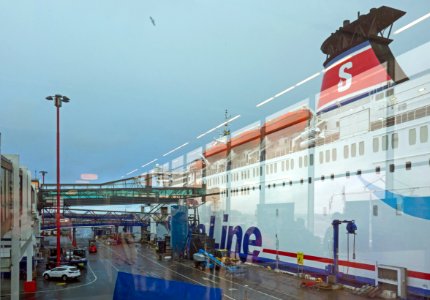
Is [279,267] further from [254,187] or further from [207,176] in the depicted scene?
[207,176]

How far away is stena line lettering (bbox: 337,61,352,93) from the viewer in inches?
342

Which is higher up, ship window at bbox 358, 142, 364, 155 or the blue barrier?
ship window at bbox 358, 142, 364, 155

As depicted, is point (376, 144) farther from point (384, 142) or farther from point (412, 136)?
point (412, 136)

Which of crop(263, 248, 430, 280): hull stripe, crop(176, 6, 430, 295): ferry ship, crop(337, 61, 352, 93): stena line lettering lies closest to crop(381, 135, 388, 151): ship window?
crop(176, 6, 430, 295): ferry ship

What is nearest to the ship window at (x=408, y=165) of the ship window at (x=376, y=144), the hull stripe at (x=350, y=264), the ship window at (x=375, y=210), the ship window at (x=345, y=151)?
the ship window at (x=376, y=144)

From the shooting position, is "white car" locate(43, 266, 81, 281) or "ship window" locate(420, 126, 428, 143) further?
"white car" locate(43, 266, 81, 281)

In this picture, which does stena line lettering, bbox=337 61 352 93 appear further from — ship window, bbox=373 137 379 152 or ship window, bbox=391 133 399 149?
ship window, bbox=391 133 399 149

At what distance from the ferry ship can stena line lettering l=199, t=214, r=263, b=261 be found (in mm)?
49

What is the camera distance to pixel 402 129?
7.04 m

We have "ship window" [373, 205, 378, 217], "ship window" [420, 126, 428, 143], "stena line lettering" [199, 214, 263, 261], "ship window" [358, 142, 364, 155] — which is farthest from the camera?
"stena line lettering" [199, 214, 263, 261]

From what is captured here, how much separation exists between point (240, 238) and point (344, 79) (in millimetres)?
5845

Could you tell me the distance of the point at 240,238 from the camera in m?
12.1

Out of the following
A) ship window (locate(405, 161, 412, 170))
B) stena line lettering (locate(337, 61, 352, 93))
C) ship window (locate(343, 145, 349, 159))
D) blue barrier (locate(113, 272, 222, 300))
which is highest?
stena line lettering (locate(337, 61, 352, 93))

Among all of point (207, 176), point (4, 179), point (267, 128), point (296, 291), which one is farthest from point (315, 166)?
point (4, 179)
